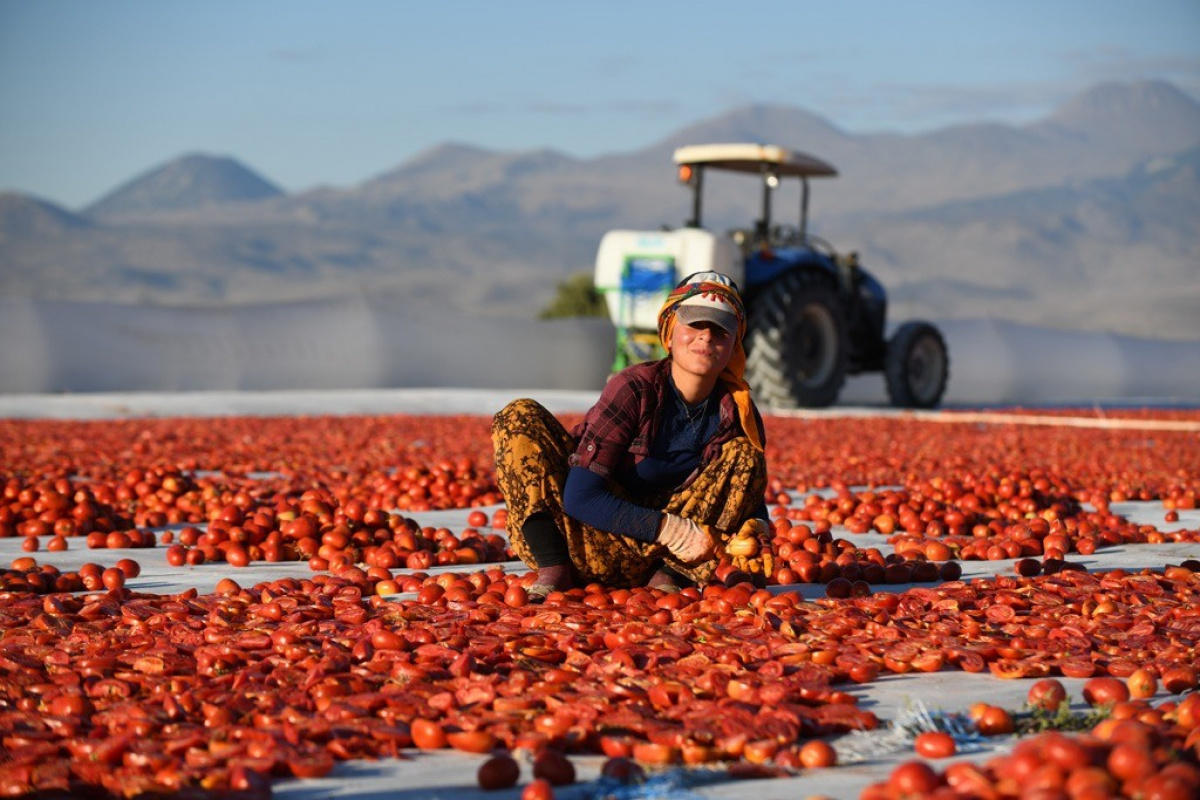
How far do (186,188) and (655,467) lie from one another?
188 meters

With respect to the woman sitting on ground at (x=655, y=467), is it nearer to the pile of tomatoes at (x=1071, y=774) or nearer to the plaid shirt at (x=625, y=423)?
the plaid shirt at (x=625, y=423)

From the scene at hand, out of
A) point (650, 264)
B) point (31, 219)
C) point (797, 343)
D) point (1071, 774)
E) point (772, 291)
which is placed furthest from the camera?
point (31, 219)

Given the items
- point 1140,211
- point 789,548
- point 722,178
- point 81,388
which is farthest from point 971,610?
point 722,178

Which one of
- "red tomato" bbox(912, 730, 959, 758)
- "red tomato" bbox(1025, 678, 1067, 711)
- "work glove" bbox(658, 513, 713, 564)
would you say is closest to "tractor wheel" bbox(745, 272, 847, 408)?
"work glove" bbox(658, 513, 713, 564)

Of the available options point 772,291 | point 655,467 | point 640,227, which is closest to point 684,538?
point 655,467

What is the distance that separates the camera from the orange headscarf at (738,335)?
3.85 meters

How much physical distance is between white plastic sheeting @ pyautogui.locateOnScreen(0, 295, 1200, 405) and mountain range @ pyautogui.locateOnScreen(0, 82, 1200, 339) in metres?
42.1

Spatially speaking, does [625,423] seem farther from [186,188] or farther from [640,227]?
[186,188]

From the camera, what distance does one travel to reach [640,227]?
12756 centimetres

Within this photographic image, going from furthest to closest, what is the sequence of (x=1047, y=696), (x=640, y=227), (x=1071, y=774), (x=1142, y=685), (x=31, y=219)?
1. (x=640, y=227)
2. (x=31, y=219)
3. (x=1142, y=685)
4. (x=1047, y=696)
5. (x=1071, y=774)

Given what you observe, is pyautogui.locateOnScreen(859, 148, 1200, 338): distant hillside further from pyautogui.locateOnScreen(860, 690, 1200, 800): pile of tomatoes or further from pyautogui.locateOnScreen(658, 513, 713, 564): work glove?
pyautogui.locateOnScreen(860, 690, 1200, 800): pile of tomatoes

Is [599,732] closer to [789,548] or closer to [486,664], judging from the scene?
[486,664]

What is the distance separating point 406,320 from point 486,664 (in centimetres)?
1358

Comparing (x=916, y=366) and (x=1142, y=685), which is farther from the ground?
(x=1142, y=685)
